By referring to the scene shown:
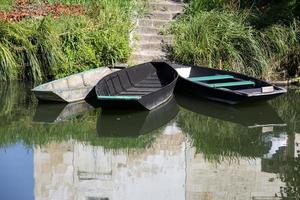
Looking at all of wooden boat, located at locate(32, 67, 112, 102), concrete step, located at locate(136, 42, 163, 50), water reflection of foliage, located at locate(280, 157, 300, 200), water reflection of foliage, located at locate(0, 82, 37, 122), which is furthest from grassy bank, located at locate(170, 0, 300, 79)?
water reflection of foliage, located at locate(280, 157, 300, 200)

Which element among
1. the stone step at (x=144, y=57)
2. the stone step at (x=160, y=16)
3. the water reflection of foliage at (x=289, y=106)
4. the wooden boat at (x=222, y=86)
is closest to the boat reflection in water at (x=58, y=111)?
the wooden boat at (x=222, y=86)

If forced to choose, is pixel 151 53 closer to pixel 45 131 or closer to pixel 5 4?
pixel 5 4

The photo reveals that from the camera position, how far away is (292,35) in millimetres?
13859

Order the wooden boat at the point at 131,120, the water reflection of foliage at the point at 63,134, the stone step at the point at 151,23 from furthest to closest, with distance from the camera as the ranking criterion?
1. the stone step at the point at 151,23
2. the wooden boat at the point at 131,120
3. the water reflection of foliage at the point at 63,134

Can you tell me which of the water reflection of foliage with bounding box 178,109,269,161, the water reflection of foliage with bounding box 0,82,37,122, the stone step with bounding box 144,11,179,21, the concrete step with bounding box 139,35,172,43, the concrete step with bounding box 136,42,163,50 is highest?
the stone step with bounding box 144,11,179,21

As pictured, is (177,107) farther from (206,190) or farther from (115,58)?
(206,190)

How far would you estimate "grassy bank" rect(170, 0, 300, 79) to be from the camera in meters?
13.7

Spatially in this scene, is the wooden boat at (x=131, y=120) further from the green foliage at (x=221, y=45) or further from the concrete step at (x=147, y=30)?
the concrete step at (x=147, y=30)

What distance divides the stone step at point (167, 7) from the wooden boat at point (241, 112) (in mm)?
4283

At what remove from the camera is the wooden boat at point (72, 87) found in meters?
12.0

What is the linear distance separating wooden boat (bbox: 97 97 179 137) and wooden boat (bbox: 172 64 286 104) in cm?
69

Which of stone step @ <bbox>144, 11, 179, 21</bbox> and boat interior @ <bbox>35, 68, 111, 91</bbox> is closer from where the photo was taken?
boat interior @ <bbox>35, 68, 111, 91</bbox>

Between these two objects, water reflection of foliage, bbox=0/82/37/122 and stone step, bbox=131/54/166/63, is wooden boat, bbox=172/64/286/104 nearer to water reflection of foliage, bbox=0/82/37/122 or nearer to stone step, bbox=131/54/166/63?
stone step, bbox=131/54/166/63

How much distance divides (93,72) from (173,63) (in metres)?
1.67
